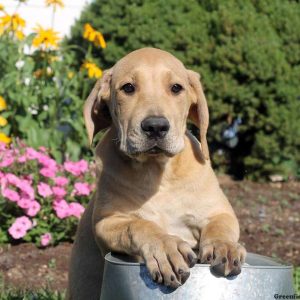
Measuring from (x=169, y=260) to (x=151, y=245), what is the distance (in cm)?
17

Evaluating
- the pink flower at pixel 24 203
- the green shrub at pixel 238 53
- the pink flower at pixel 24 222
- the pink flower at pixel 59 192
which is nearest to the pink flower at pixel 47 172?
the pink flower at pixel 59 192

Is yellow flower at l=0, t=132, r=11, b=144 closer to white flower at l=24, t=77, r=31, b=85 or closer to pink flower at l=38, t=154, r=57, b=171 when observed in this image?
pink flower at l=38, t=154, r=57, b=171

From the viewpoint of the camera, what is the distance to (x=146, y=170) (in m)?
4.39

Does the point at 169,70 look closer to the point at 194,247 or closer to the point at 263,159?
the point at 194,247

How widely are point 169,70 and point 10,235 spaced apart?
3088 mm

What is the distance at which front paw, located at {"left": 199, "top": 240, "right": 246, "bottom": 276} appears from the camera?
11.0ft

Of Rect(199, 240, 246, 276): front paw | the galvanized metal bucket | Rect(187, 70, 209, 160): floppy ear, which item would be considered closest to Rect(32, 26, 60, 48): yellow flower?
Rect(187, 70, 209, 160): floppy ear

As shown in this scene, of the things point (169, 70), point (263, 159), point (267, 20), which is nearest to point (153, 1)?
point (267, 20)

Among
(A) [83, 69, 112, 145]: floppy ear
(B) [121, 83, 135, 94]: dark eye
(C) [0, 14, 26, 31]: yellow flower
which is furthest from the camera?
(C) [0, 14, 26, 31]: yellow flower

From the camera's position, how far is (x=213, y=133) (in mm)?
9523

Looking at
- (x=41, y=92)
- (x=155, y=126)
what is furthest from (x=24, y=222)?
(x=155, y=126)

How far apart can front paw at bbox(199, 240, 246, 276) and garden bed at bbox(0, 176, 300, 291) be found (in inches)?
103

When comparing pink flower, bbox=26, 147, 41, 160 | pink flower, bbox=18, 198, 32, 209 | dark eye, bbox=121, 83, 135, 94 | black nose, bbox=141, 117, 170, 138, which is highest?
dark eye, bbox=121, 83, 135, 94

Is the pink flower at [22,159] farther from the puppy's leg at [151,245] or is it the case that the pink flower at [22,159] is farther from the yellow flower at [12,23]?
the puppy's leg at [151,245]
